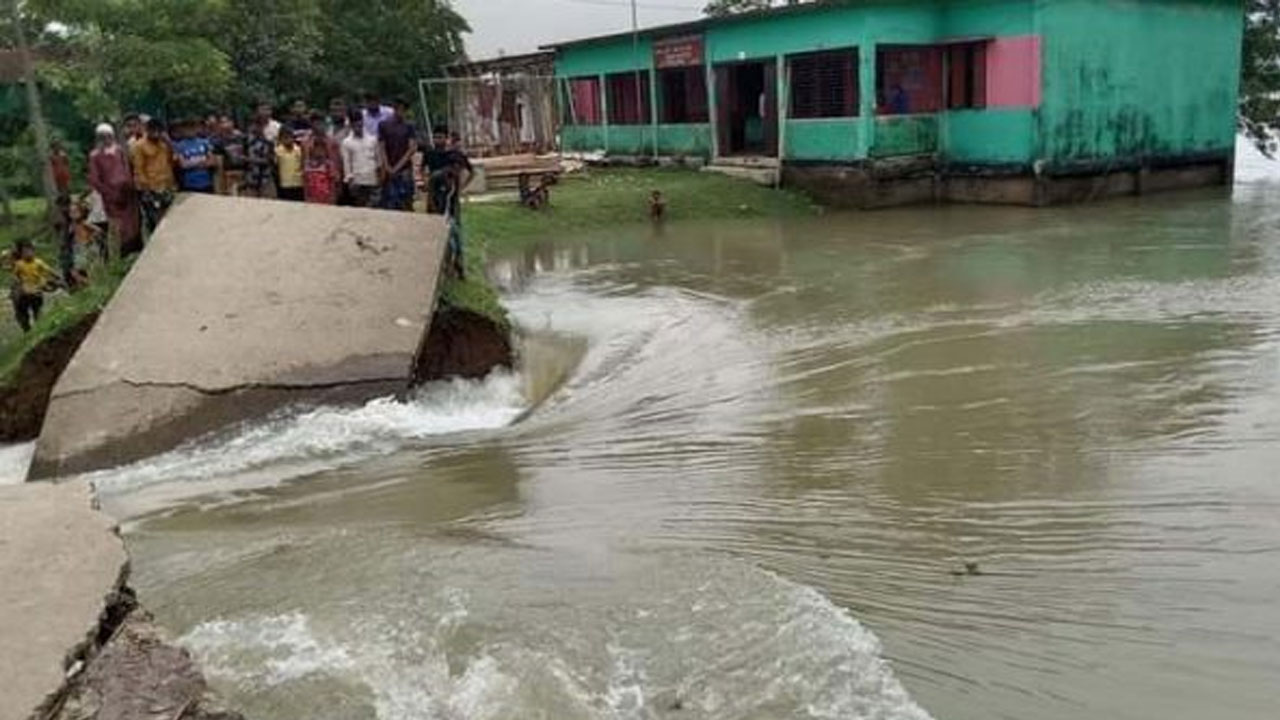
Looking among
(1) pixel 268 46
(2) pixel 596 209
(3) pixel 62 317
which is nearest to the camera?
(3) pixel 62 317

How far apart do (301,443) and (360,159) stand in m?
4.42

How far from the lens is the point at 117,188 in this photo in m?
10.3

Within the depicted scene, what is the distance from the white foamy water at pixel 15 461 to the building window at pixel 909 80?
16.4 metres

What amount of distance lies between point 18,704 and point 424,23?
30.1 m

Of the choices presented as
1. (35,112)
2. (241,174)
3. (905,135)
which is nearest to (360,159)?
(241,174)

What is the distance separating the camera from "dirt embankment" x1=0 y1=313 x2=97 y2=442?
26.6ft

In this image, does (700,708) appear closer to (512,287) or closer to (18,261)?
(18,261)

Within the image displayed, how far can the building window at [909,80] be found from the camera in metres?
21.3

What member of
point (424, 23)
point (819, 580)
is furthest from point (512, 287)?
point (424, 23)

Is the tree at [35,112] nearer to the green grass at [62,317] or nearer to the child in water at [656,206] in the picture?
the green grass at [62,317]

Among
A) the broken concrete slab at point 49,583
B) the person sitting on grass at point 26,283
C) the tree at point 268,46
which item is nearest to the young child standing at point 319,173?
the person sitting on grass at point 26,283

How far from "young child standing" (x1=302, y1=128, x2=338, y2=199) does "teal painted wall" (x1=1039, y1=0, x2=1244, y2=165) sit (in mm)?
13033

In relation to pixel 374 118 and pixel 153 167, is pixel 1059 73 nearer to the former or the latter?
pixel 374 118

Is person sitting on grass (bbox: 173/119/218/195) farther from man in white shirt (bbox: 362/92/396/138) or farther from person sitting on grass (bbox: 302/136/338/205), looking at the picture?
man in white shirt (bbox: 362/92/396/138)
